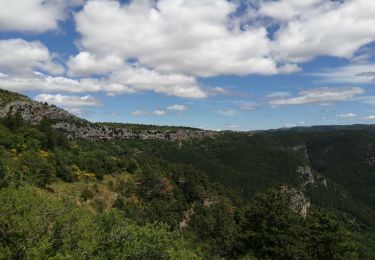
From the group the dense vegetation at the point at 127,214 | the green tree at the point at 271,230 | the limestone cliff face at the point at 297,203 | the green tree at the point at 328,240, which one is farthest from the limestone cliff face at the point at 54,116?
the green tree at the point at 328,240

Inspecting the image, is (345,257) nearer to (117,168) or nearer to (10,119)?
(117,168)

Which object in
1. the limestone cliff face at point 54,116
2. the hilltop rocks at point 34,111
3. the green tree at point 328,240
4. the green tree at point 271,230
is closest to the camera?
the green tree at point 271,230

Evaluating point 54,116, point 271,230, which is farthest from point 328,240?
point 54,116

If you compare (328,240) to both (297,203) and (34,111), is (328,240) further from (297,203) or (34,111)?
(34,111)

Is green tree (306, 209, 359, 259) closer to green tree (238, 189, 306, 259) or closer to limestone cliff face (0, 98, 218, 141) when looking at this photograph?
green tree (238, 189, 306, 259)

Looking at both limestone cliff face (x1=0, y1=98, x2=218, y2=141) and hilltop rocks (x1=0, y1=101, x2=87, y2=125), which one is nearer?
hilltop rocks (x1=0, y1=101, x2=87, y2=125)

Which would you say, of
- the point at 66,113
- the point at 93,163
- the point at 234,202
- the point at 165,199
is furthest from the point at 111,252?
the point at 66,113

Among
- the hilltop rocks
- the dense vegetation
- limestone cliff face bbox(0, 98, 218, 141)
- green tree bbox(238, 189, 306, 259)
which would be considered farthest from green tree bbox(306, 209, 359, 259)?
the hilltop rocks

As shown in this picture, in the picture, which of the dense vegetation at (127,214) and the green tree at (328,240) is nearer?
the dense vegetation at (127,214)

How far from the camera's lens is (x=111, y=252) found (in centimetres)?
3130

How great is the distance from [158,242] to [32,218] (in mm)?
10879

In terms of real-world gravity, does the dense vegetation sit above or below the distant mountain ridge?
below

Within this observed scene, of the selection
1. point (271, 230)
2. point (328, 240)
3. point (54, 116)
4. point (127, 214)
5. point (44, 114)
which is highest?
point (44, 114)

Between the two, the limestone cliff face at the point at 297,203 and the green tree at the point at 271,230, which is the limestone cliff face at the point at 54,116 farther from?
the limestone cliff face at the point at 297,203
